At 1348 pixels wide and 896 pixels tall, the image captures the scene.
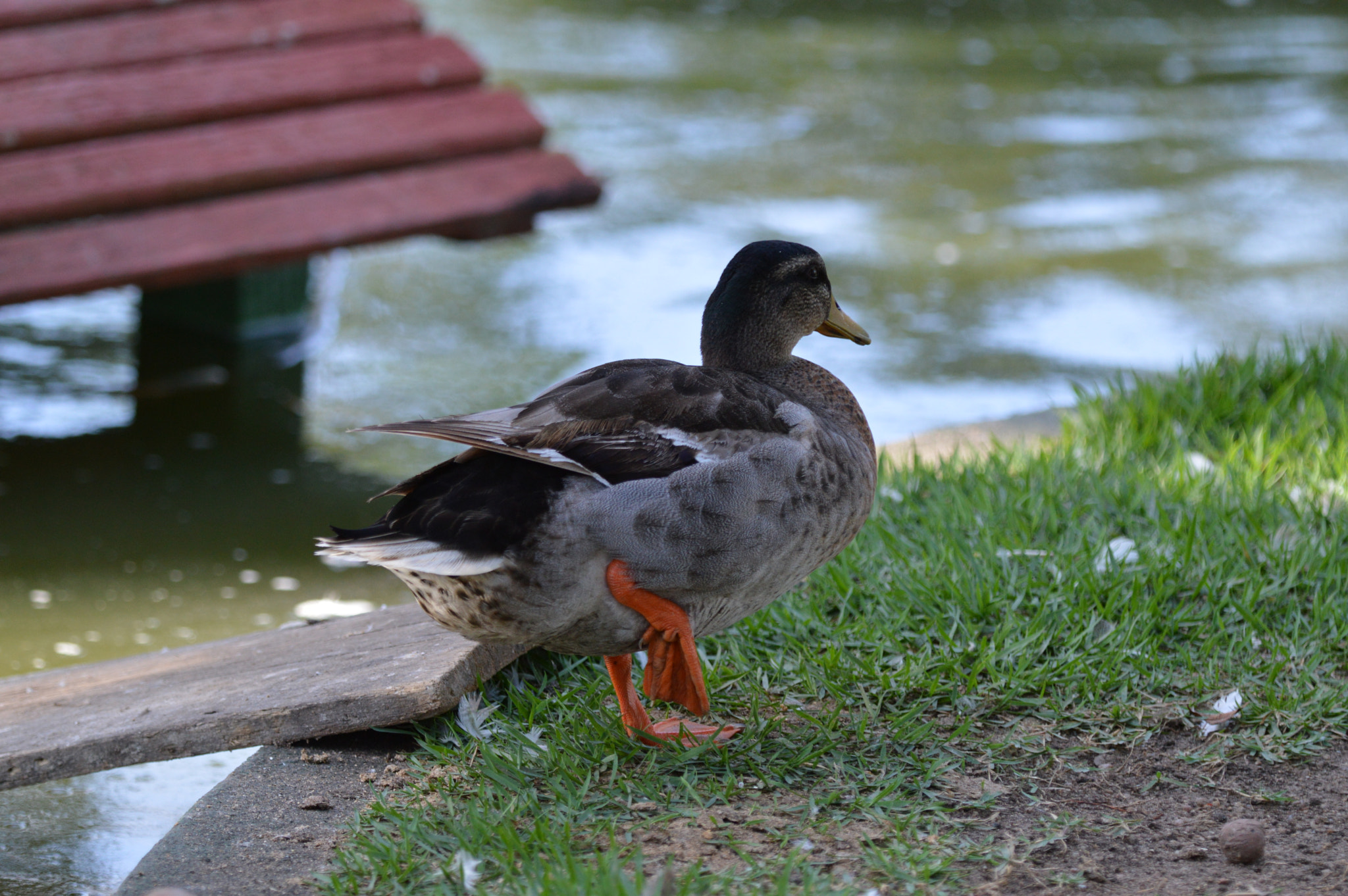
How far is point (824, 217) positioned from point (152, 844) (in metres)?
4.84

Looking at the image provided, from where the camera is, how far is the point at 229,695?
9.11 ft

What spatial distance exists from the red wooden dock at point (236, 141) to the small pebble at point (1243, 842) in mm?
3272

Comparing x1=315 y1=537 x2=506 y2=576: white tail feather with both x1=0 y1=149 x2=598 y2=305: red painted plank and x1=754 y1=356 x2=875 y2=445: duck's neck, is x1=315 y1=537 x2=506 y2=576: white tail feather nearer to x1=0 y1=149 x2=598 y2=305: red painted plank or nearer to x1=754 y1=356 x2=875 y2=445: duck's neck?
x1=754 y1=356 x2=875 y2=445: duck's neck

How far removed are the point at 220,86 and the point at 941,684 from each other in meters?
3.47

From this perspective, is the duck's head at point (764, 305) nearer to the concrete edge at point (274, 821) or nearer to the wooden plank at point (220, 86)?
the concrete edge at point (274, 821)

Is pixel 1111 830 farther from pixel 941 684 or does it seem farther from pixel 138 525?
pixel 138 525

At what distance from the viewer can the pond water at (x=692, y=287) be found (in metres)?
4.05

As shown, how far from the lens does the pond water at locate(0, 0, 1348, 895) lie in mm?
4051

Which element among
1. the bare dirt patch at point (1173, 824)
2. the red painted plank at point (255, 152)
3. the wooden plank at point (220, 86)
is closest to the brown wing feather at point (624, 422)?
the bare dirt patch at point (1173, 824)

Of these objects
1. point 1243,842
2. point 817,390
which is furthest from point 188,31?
point 1243,842

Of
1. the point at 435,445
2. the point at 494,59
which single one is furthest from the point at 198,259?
the point at 494,59

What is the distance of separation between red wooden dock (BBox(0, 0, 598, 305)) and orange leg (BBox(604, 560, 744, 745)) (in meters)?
2.47

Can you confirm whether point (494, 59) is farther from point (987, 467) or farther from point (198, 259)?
point (987, 467)

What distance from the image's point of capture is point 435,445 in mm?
4727
